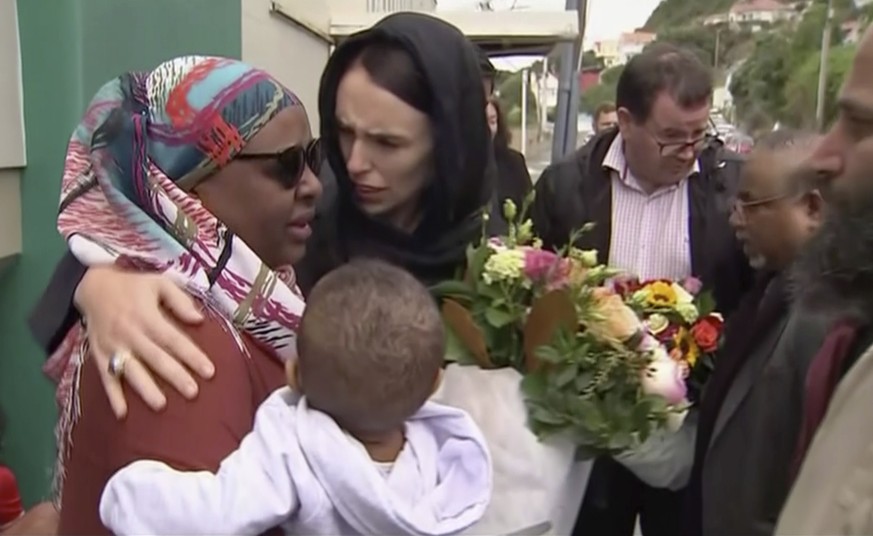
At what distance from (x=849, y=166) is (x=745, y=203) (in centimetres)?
86

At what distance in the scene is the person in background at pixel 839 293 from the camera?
1.51 metres

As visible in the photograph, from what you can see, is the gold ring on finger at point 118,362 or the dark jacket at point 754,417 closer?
the gold ring on finger at point 118,362

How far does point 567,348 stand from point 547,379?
2.5 inches

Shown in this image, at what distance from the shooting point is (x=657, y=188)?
3770 millimetres

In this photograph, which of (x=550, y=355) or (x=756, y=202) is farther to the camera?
(x=756, y=202)

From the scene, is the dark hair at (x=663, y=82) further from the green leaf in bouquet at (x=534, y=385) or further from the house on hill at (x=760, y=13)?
the house on hill at (x=760, y=13)

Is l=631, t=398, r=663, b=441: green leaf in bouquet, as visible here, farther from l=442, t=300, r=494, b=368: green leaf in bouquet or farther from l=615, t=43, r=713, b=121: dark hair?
l=615, t=43, r=713, b=121: dark hair

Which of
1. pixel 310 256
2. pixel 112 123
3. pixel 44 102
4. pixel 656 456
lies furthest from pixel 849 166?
pixel 44 102

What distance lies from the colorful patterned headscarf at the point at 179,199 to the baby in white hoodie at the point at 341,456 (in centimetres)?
17

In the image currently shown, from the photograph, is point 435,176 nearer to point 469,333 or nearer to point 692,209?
point 469,333

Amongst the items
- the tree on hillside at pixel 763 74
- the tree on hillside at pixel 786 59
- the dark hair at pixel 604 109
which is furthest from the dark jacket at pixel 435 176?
the tree on hillside at pixel 786 59

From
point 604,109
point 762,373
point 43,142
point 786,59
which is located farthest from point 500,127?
point 786,59

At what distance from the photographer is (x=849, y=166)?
6.49 feet

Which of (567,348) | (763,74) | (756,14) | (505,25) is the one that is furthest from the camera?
(756,14)
